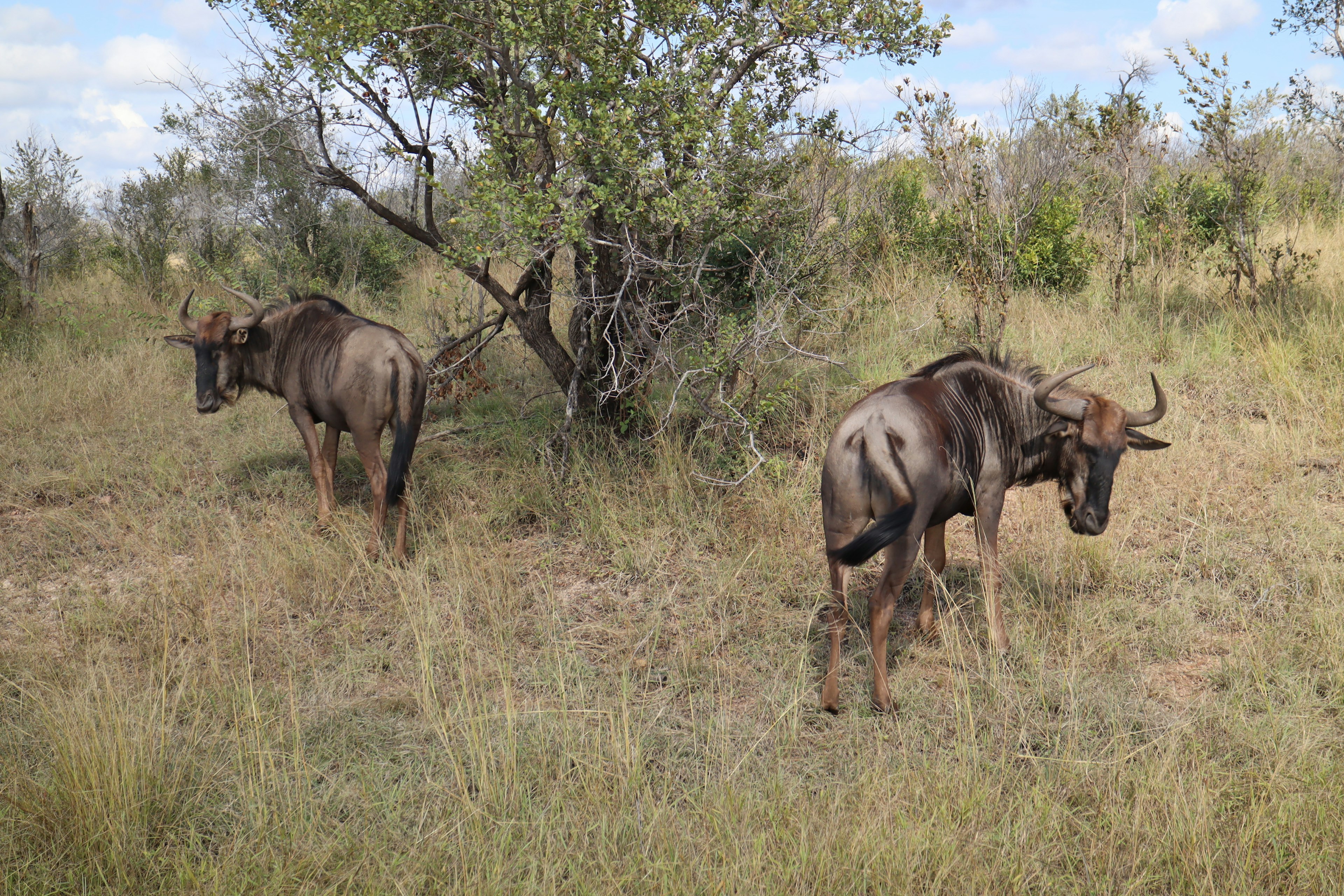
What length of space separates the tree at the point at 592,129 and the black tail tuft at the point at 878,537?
236 cm

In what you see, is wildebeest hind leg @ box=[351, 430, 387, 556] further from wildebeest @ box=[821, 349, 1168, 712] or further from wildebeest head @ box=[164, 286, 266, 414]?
wildebeest @ box=[821, 349, 1168, 712]

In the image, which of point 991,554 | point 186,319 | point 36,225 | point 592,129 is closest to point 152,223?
→ point 36,225

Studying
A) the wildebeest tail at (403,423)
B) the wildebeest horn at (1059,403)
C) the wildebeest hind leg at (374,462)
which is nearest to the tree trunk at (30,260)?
the wildebeest hind leg at (374,462)

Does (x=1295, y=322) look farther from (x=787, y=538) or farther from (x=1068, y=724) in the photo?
(x=1068, y=724)

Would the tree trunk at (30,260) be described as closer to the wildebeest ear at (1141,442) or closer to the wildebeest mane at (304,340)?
the wildebeest mane at (304,340)

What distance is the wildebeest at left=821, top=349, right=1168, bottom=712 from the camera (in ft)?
13.3

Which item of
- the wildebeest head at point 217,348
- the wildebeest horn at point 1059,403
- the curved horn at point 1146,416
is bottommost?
the curved horn at point 1146,416

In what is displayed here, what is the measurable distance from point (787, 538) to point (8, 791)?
13.3 ft

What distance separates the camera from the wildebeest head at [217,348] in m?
6.79

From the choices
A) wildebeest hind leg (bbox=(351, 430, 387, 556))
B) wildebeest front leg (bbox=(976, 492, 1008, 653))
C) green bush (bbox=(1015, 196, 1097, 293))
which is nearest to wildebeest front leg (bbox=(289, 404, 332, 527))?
wildebeest hind leg (bbox=(351, 430, 387, 556))

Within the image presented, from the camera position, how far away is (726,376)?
624 cm

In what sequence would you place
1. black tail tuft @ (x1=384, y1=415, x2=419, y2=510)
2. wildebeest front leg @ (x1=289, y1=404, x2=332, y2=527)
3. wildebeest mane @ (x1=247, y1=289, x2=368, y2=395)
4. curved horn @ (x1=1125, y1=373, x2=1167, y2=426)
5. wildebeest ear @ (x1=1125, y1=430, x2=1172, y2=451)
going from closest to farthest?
curved horn @ (x1=1125, y1=373, x2=1167, y2=426) < wildebeest ear @ (x1=1125, y1=430, x2=1172, y2=451) < black tail tuft @ (x1=384, y1=415, x2=419, y2=510) < wildebeest mane @ (x1=247, y1=289, x2=368, y2=395) < wildebeest front leg @ (x1=289, y1=404, x2=332, y2=527)

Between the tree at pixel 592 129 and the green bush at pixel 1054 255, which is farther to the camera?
the green bush at pixel 1054 255

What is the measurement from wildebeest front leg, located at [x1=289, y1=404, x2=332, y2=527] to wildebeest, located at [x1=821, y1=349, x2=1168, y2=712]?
385 centimetres
